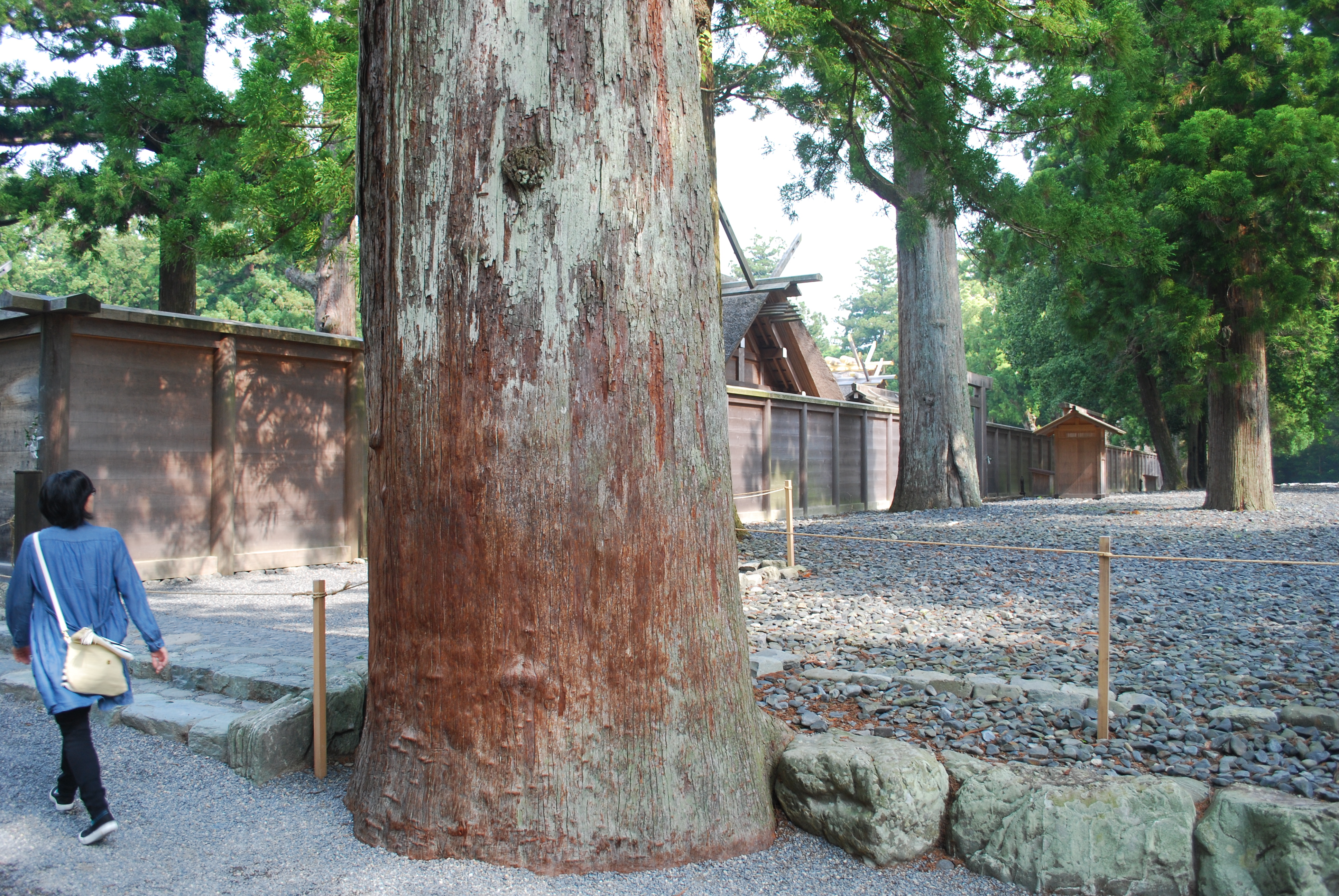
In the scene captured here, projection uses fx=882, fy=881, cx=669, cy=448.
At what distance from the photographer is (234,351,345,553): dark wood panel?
7.89m

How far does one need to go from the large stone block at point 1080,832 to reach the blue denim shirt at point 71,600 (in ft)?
8.81

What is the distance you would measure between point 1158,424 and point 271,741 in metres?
23.8

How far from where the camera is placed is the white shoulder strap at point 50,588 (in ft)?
9.26

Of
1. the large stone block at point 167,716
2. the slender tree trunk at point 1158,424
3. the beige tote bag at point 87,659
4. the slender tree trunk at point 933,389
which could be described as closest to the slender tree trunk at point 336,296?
the slender tree trunk at point 933,389

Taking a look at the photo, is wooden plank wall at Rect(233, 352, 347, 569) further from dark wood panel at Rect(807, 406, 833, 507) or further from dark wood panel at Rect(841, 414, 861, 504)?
dark wood panel at Rect(841, 414, 861, 504)

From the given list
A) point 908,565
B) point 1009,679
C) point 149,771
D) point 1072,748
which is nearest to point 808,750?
point 1072,748

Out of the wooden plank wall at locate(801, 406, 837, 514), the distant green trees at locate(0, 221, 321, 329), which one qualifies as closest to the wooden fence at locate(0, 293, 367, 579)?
the wooden plank wall at locate(801, 406, 837, 514)

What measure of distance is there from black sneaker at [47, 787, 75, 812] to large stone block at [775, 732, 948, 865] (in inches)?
92.6

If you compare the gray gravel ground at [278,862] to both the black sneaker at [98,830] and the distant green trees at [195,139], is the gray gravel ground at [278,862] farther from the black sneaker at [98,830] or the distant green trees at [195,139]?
the distant green trees at [195,139]

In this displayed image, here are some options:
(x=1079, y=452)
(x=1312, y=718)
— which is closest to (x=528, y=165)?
(x=1312, y=718)

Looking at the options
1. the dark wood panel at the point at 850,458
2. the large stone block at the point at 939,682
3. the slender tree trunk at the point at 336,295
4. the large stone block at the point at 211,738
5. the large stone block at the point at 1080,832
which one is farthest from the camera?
the dark wood panel at the point at 850,458

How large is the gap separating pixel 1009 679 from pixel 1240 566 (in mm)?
4743

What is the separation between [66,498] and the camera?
2883 millimetres

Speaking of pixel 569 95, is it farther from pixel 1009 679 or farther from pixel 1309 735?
pixel 1309 735
